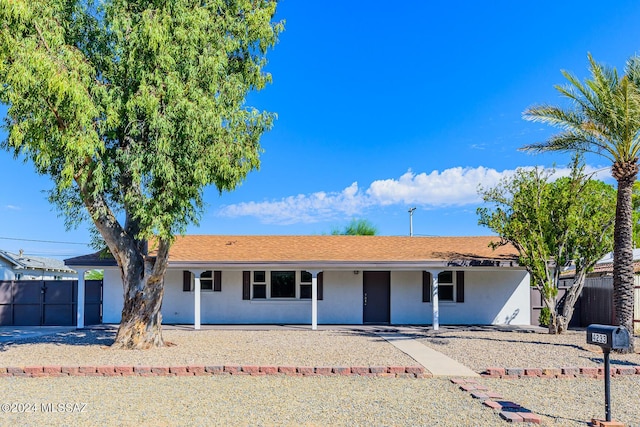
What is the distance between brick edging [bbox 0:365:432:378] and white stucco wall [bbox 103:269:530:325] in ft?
30.3

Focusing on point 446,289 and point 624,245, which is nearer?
point 624,245

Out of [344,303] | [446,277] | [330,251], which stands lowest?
[344,303]

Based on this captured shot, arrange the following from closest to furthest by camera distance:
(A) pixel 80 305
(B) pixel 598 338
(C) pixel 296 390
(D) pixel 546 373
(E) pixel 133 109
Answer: (B) pixel 598 338 → (C) pixel 296 390 → (D) pixel 546 373 → (E) pixel 133 109 → (A) pixel 80 305

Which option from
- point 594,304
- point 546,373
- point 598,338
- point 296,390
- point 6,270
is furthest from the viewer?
point 6,270

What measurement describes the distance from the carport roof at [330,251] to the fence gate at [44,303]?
1.95m

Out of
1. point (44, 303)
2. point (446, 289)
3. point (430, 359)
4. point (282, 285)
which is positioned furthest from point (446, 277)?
point (44, 303)

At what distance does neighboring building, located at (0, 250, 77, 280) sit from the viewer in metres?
28.2

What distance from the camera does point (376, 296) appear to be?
1878 centimetres

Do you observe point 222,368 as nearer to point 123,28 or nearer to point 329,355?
point 329,355

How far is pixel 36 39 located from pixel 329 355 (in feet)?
28.6

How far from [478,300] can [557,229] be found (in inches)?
185

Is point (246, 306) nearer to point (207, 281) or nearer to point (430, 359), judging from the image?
point (207, 281)

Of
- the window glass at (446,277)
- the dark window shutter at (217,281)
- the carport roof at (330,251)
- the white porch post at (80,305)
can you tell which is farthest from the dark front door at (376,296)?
the white porch post at (80,305)

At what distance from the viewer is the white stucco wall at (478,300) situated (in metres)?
18.7
